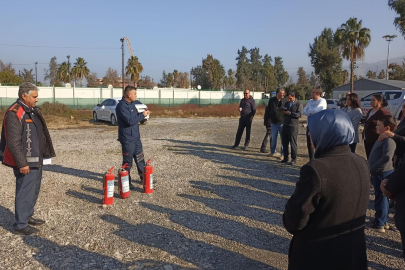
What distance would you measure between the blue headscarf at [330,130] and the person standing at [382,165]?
2.75 m

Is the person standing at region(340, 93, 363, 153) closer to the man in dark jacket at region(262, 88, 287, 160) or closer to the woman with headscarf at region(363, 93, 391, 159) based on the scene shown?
the woman with headscarf at region(363, 93, 391, 159)

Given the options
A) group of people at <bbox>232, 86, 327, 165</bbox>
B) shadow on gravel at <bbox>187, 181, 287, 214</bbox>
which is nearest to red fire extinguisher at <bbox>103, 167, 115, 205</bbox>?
shadow on gravel at <bbox>187, 181, 287, 214</bbox>

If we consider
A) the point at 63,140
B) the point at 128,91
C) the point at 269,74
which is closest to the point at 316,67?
the point at 269,74

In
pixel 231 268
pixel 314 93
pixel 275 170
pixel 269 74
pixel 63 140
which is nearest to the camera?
pixel 231 268

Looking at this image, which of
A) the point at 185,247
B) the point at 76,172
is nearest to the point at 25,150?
the point at 185,247

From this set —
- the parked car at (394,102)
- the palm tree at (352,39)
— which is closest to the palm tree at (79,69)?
the palm tree at (352,39)

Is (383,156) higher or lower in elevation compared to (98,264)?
higher

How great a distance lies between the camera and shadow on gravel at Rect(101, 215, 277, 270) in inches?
141

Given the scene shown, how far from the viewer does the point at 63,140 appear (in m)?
13.0

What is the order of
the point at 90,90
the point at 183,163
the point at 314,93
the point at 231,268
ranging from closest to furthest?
the point at 231,268
the point at 314,93
the point at 183,163
the point at 90,90

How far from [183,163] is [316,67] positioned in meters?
51.7

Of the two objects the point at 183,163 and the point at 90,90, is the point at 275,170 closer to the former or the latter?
the point at 183,163

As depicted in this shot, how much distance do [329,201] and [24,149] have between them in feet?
12.6

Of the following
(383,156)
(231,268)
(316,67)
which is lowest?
(231,268)
